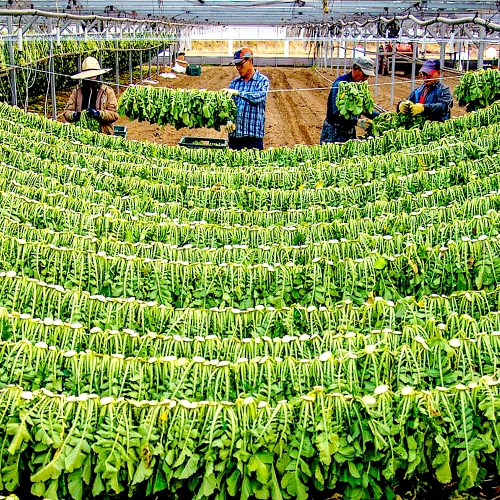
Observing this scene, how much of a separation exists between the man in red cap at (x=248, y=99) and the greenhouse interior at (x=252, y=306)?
1.0 inches

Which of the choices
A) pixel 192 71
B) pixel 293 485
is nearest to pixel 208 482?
pixel 293 485

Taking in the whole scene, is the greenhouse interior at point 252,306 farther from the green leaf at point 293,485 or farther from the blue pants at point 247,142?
the blue pants at point 247,142

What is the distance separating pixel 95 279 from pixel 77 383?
4.13 ft

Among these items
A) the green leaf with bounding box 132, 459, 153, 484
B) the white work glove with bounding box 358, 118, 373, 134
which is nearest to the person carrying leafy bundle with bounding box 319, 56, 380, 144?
the white work glove with bounding box 358, 118, 373, 134

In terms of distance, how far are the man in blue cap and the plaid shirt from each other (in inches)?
60.3

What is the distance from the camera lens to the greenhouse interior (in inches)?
125

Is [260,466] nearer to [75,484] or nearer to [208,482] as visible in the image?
[208,482]

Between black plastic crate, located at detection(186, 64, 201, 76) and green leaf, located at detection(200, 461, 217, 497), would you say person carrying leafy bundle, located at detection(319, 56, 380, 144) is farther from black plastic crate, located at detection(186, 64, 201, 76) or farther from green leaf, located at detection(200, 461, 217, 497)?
black plastic crate, located at detection(186, 64, 201, 76)

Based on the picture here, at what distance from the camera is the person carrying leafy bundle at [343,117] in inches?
342

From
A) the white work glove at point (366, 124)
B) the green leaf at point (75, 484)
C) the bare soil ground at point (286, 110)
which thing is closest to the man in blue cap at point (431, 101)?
the white work glove at point (366, 124)

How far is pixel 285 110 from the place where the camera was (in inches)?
719

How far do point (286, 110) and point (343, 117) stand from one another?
9517 millimetres

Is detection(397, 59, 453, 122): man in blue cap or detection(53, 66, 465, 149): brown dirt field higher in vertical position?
detection(397, 59, 453, 122): man in blue cap

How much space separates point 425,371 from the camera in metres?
3.63
